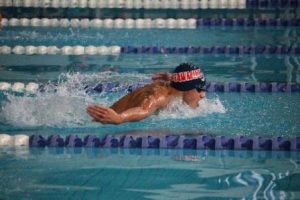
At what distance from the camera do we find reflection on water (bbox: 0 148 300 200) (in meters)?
3.51

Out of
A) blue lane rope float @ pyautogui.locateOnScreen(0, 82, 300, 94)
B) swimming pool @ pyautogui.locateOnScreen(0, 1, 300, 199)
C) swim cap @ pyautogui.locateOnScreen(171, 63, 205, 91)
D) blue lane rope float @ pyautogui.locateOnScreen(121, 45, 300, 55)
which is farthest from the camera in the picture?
blue lane rope float @ pyautogui.locateOnScreen(121, 45, 300, 55)

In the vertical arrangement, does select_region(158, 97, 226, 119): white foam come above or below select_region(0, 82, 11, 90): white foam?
below

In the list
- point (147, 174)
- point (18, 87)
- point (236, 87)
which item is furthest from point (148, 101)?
point (18, 87)

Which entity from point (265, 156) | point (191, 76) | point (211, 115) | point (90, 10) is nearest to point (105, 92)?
point (211, 115)

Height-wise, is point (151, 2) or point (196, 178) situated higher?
point (151, 2)

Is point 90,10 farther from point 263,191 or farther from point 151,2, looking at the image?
point 263,191

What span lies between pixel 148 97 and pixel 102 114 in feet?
1.82

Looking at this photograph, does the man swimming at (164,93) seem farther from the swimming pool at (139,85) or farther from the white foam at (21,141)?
the white foam at (21,141)

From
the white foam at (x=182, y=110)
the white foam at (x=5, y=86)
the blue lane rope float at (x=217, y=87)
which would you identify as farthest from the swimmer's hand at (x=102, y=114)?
the white foam at (x=5, y=86)

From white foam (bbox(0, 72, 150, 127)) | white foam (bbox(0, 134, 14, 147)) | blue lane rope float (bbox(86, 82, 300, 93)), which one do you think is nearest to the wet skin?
white foam (bbox(0, 72, 150, 127))

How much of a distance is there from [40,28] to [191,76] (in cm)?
515

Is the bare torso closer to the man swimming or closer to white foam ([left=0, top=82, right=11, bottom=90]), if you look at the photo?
the man swimming

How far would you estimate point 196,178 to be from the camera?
3.79m

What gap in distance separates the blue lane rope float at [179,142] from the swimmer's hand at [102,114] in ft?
1.18
